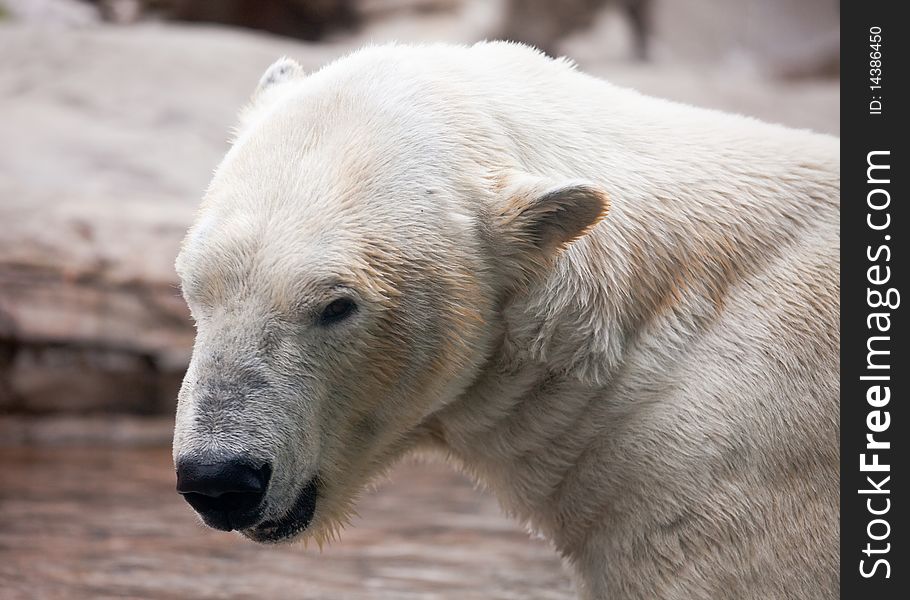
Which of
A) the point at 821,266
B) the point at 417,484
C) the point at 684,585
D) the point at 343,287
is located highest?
the point at 343,287

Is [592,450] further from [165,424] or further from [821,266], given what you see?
[165,424]

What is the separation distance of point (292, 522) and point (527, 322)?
583 mm

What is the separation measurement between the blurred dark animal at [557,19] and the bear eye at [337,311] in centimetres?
1109

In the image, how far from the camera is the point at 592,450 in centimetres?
227

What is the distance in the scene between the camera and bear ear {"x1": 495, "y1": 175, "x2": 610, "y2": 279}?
2082 mm

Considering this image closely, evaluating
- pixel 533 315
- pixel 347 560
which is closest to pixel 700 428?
pixel 533 315

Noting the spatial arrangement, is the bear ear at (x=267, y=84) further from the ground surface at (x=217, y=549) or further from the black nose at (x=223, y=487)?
the ground surface at (x=217, y=549)

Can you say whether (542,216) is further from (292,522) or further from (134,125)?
(134,125)

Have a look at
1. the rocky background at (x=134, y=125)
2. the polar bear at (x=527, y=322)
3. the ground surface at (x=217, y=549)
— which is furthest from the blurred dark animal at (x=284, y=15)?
the polar bear at (x=527, y=322)

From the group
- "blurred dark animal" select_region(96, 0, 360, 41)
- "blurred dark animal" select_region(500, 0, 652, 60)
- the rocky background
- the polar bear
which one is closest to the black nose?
the polar bear

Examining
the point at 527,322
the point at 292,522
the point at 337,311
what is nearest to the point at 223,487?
the point at 292,522

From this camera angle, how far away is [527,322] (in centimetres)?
221

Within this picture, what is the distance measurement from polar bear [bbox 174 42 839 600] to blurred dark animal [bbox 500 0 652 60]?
10.7 m

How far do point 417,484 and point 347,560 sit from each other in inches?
60.9
